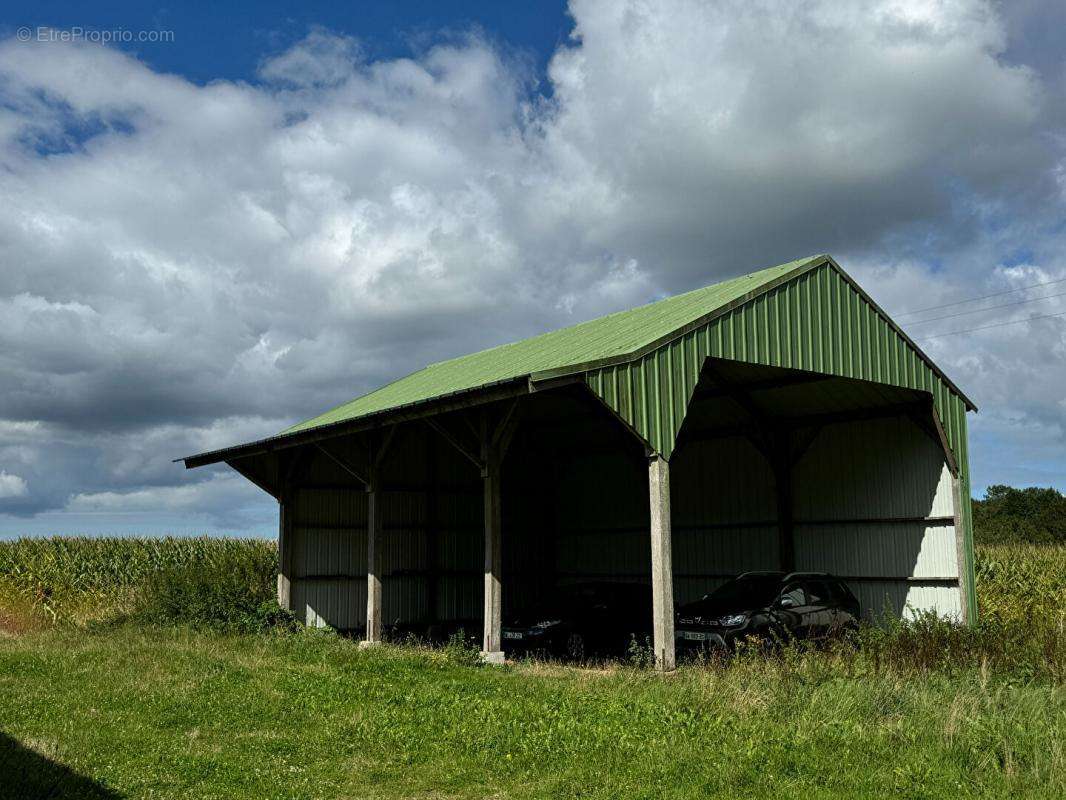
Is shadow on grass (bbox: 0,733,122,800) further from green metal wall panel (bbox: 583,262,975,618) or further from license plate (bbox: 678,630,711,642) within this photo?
license plate (bbox: 678,630,711,642)

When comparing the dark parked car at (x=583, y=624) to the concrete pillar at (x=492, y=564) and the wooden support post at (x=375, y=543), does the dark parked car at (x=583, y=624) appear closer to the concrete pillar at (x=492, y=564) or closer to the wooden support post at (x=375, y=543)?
the concrete pillar at (x=492, y=564)

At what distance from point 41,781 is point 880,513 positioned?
1553 cm

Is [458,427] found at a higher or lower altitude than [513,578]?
higher

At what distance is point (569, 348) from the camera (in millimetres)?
17969

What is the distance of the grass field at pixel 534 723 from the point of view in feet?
26.0

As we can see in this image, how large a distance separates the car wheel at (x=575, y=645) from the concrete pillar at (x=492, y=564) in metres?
1.76

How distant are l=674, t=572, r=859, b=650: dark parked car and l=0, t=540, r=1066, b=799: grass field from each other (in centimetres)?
157

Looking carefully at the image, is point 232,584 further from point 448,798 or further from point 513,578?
point 448,798

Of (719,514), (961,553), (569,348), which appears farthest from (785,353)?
(719,514)

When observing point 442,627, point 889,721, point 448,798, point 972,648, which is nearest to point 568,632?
point 442,627

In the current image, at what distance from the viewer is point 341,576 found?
2220cm

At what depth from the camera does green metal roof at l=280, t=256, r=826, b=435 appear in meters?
15.1

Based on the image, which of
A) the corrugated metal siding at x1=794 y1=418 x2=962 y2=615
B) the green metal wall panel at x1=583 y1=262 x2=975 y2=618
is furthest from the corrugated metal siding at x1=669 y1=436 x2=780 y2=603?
the green metal wall panel at x1=583 y1=262 x2=975 y2=618

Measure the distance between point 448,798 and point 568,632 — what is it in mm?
10032
